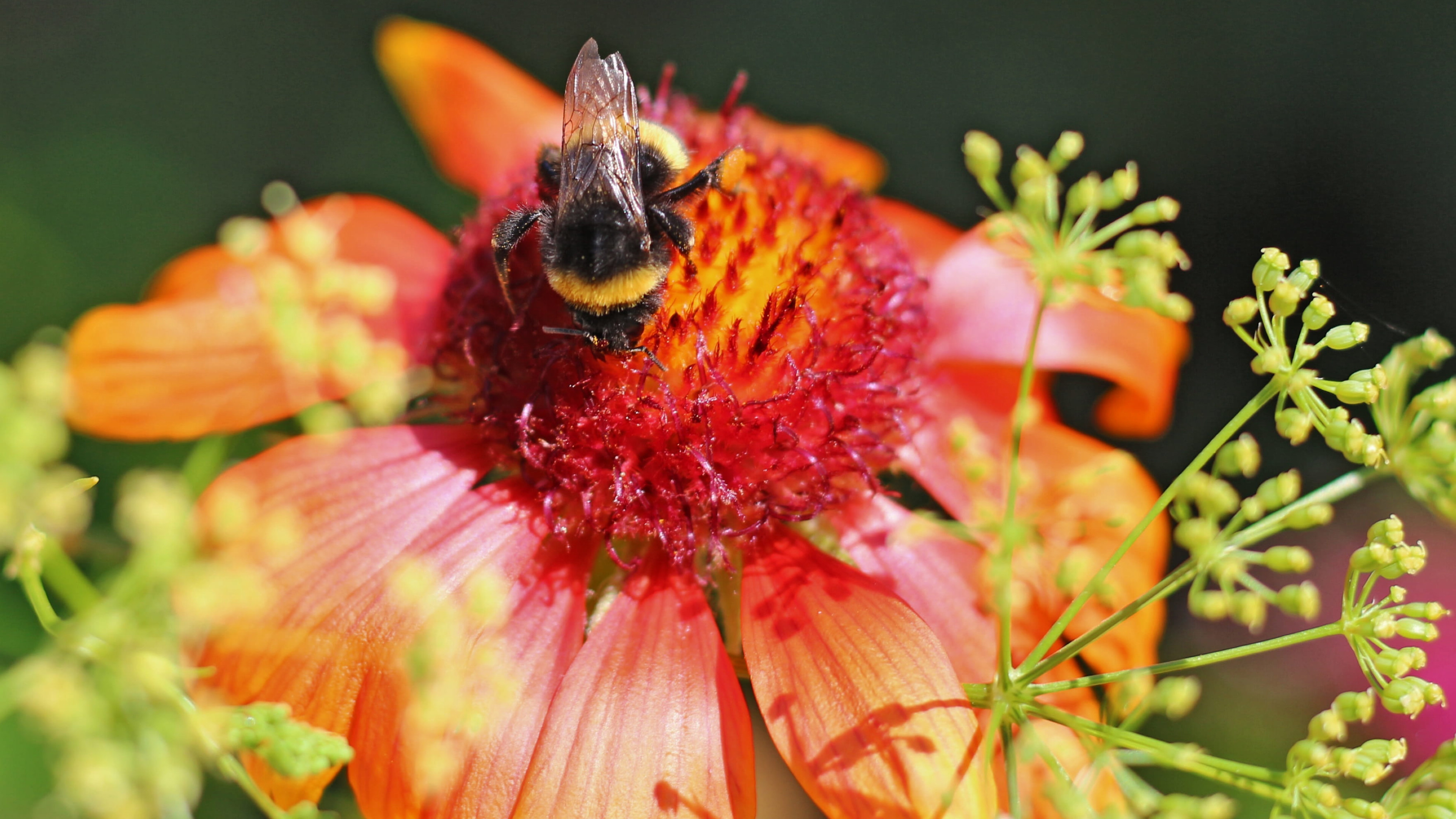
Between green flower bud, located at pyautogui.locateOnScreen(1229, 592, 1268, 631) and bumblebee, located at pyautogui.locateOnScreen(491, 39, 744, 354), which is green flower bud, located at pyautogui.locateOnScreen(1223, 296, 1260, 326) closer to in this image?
green flower bud, located at pyautogui.locateOnScreen(1229, 592, 1268, 631)

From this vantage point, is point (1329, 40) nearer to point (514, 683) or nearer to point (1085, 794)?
point (1085, 794)

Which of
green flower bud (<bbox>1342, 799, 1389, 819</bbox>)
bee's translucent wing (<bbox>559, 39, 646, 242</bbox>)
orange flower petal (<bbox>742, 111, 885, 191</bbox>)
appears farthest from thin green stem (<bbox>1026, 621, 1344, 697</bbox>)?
orange flower petal (<bbox>742, 111, 885, 191</bbox>)

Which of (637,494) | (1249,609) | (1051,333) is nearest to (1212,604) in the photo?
(1249,609)

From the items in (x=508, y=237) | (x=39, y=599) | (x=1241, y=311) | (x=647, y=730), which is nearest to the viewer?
(x=39, y=599)

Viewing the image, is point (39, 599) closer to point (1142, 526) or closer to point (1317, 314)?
point (1142, 526)

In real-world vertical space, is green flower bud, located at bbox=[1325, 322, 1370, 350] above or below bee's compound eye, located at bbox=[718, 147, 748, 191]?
below

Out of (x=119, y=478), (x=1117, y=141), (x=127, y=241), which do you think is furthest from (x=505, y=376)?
(x=1117, y=141)
